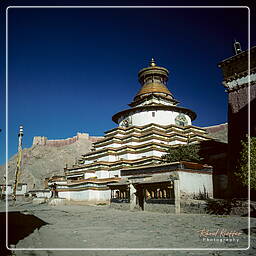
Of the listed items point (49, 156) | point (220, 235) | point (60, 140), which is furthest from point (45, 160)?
point (220, 235)

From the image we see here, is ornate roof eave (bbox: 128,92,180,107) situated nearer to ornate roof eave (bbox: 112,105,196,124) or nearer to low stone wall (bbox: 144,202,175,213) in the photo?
ornate roof eave (bbox: 112,105,196,124)

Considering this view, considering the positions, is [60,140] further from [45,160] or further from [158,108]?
[158,108]

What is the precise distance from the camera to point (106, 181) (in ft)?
88.3

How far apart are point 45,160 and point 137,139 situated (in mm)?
68012

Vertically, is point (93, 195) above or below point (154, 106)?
below

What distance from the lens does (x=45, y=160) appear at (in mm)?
91812

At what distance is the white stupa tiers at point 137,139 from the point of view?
28.3m

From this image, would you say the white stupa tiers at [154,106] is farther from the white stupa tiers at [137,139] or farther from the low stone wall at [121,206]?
the low stone wall at [121,206]

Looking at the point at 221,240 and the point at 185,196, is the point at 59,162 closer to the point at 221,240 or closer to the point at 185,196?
the point at 185,196

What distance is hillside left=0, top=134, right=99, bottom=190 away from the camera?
7706cm

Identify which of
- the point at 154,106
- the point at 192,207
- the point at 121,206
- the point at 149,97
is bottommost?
the point at 121,206

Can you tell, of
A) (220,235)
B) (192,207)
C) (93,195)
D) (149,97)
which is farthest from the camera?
(149,97)

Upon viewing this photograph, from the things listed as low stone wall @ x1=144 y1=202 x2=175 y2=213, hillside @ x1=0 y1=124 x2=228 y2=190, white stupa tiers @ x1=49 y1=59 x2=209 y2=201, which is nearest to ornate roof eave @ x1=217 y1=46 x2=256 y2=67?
low stone wall @ x1=144 y1=202 x2=175 y2=213

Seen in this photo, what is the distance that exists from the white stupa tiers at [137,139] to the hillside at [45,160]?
4281 centimetres
